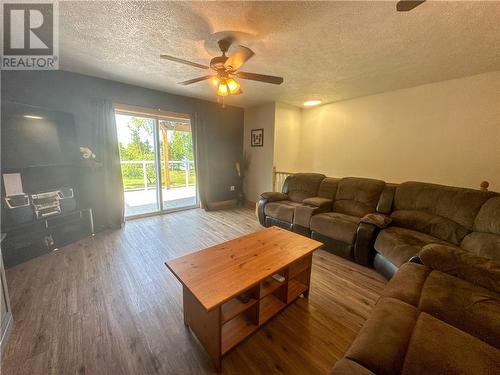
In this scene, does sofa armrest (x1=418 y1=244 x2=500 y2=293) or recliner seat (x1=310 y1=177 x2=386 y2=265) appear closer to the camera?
sofa armrest (x1=418 y1=244 x2=500 y2=293)

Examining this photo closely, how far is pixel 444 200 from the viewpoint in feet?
7.44

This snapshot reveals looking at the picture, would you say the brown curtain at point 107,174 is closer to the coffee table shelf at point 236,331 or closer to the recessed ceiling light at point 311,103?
the coffee table shelf at point 236,331

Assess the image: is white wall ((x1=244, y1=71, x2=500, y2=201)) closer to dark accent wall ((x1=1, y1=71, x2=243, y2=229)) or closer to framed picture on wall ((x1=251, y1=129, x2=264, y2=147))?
framed picture on wall ((x1=251, y1=129, x2=264, y2=147))

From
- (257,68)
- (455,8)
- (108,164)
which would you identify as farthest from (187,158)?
(455,8)

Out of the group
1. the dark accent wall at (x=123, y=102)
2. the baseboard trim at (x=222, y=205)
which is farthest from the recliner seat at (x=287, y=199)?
the dark accent wall at (x=123, y=102)

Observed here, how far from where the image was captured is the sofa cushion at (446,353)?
0.76 metres

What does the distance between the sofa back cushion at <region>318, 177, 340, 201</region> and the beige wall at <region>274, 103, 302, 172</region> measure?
1.31 meters

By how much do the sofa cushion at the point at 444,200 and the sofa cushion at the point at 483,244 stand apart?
0.19 m

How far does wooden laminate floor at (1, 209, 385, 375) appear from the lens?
122cm

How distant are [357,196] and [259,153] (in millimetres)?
2432

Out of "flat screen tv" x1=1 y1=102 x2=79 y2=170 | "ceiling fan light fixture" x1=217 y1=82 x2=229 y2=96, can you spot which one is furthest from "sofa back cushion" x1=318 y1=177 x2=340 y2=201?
"flat screen tv" x1=1 y1=102 x2=79 y2=170

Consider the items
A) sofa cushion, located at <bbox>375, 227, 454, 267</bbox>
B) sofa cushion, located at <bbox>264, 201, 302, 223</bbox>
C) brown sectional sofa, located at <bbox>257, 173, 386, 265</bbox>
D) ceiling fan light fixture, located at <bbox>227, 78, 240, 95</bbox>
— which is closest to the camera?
sofa cushion, located at <bbox>375, 227, 454, 267</bbox>

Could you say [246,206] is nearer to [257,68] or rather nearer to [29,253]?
[257,68]

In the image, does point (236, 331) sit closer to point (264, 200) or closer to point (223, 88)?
point (223, 88)
